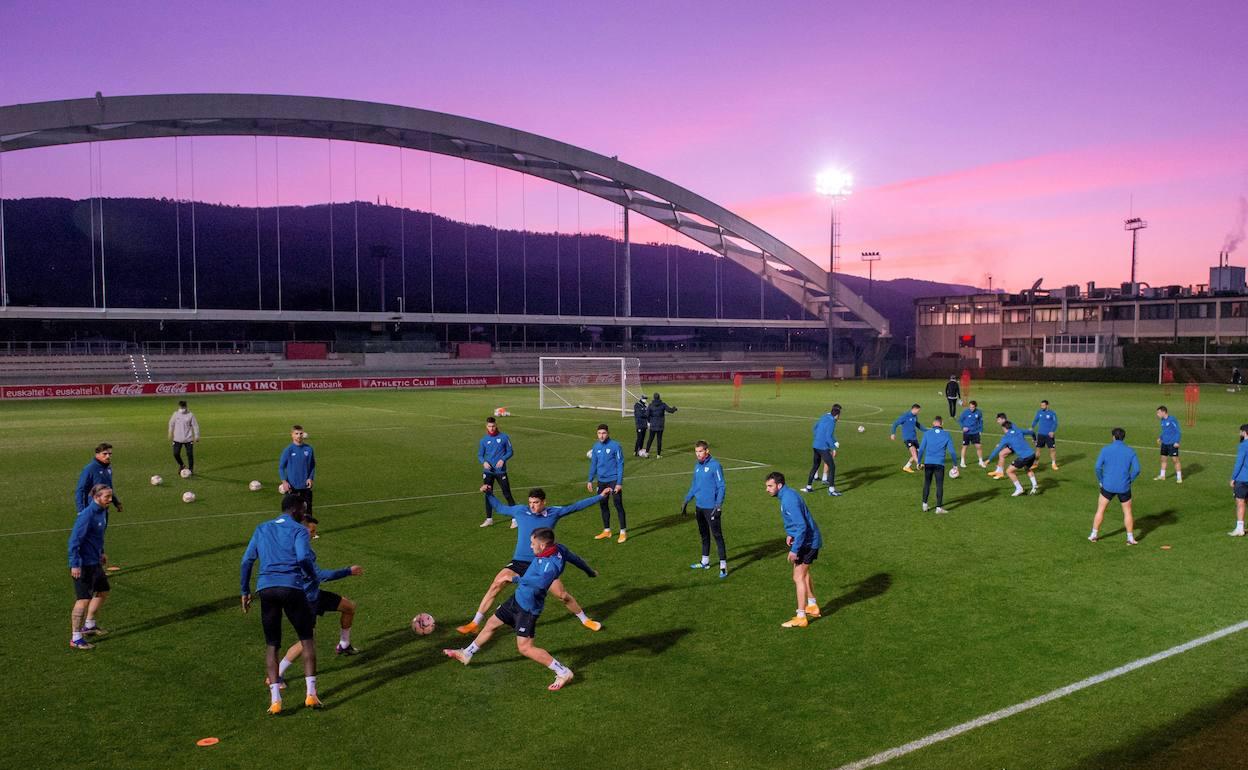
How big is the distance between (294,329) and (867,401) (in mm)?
60665

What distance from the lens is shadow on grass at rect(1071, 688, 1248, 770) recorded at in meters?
6.50

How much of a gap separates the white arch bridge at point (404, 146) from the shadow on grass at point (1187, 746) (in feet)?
226

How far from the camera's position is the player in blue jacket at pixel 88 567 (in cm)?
920

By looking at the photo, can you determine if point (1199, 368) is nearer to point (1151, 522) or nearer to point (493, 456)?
point (1151, 522)

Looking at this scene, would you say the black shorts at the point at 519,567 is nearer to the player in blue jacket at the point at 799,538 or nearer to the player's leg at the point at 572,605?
the player's leg at the point at 572,605

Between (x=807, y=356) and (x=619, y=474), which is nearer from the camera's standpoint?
(x=619, y=474)

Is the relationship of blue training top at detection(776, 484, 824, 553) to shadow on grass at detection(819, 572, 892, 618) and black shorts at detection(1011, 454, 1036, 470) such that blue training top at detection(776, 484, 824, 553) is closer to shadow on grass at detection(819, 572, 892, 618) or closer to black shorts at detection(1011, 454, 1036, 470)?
shadow on grass at detection(819, 572, 892, 618)

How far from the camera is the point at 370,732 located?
7.15m

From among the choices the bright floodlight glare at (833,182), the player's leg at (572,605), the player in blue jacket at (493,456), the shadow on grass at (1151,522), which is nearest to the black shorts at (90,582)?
the player's leg at (572,605)

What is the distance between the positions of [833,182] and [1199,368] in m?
34.1

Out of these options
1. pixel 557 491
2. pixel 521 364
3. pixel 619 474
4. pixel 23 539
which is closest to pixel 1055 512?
pixel 619 474

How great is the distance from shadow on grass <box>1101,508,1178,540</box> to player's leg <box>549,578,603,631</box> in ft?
31.3

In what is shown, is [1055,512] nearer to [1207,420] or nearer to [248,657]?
[248,657]

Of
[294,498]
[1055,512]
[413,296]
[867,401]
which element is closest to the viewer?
[294,498]
